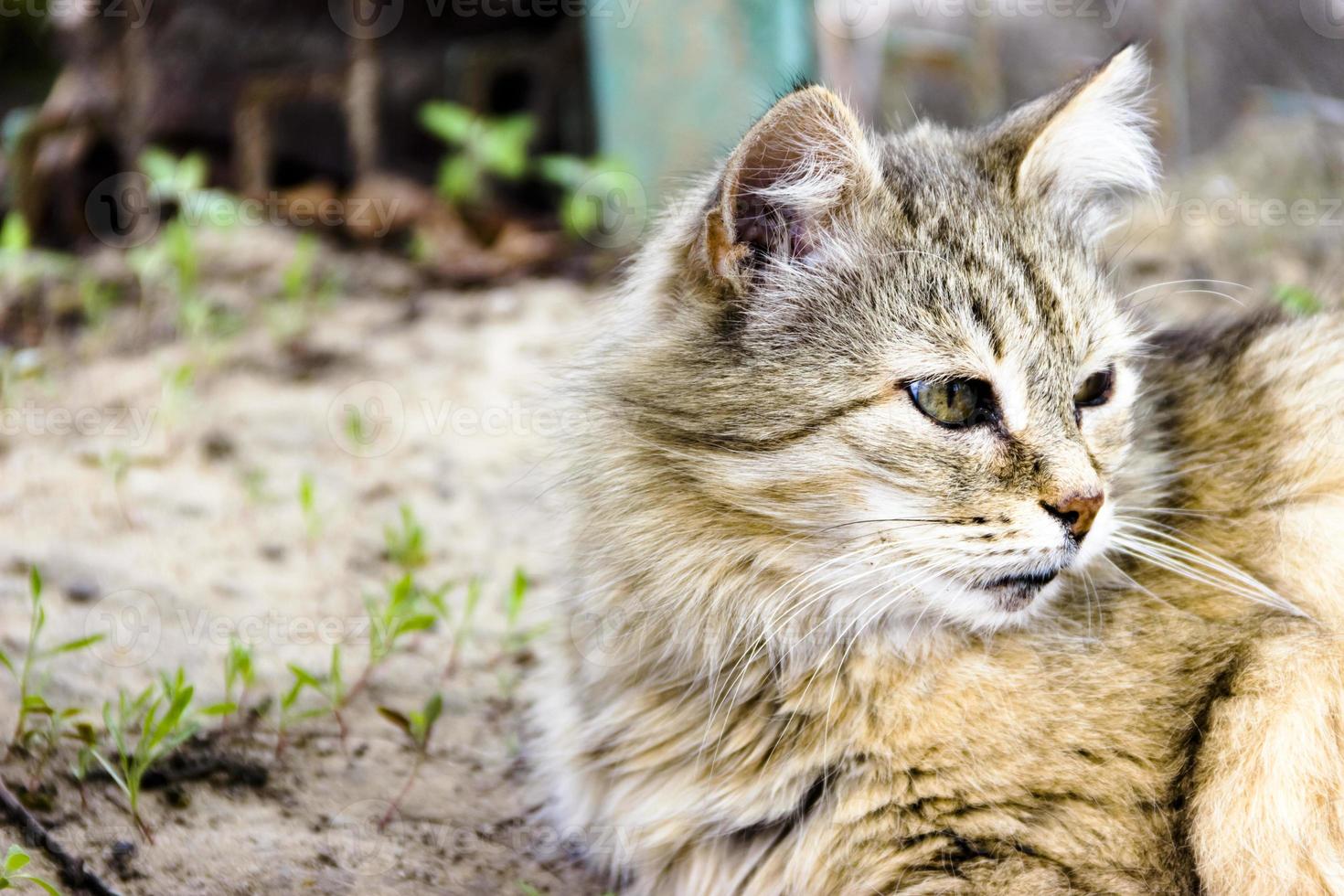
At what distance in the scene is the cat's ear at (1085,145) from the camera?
2.44 m

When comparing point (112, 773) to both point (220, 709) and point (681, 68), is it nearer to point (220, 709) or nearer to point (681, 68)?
point (220, 709)

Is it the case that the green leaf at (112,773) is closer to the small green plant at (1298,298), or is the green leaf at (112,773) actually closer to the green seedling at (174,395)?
the green seedling at (174,395)

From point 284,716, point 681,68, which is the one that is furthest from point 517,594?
point 681,68

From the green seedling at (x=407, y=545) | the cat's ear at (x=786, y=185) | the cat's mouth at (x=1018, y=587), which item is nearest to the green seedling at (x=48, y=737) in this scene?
the green seedling at (x=407, y=545)

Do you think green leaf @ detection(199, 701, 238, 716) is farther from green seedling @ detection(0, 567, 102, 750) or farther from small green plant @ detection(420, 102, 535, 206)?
small green plant @ detection(420, 102, 535, 206)

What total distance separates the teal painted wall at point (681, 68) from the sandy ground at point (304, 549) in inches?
35.0

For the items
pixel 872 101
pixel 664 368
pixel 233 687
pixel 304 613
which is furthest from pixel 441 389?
pixel 872 101

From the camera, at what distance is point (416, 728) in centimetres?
261

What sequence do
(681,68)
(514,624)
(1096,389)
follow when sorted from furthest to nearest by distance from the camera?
(681,68)
(514,624)
(1096,389)

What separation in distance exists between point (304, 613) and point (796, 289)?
69.2 inches

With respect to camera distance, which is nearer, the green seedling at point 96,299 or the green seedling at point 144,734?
the green seedling at point 144,734

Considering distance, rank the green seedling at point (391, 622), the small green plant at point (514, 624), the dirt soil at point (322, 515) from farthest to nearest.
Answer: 1. the small green plant at point (514, 624)
2. the green seedling at point (391, 622)
3. the dirt soil at point (322, 515)

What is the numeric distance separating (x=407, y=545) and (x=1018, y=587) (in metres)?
1.91

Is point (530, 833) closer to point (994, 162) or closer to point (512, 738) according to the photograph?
point (512, 738)
